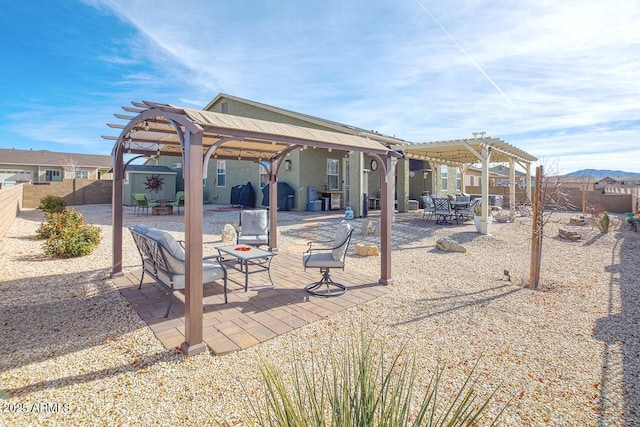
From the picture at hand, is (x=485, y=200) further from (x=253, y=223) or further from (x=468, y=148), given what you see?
(x=253, y=223)

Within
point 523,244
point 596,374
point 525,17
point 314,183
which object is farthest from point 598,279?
point 314,183

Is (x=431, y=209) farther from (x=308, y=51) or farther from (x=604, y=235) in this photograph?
(x=308, y=51)

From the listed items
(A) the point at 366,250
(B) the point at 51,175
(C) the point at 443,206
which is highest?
(B) the point at 51,175

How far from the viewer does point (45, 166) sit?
35156 millimetres

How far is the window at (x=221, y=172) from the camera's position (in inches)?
806

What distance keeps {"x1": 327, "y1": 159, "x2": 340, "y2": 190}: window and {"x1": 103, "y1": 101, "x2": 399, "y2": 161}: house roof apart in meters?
9.63

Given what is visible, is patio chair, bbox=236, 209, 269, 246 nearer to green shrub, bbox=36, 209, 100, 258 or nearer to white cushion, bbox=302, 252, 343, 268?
white cushion, bbox=302, 252, 343, 268

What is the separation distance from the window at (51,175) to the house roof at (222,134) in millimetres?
39754

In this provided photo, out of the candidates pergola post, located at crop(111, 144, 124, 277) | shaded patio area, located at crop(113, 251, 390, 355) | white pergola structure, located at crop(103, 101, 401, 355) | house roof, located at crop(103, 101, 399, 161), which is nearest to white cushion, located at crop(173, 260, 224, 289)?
shaded patio area, located at crop(113, 251, 390, 355)

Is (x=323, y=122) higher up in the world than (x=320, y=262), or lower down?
higher up

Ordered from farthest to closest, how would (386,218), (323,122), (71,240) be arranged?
1. (323,122)
2. (71,240)
3. (386,218)

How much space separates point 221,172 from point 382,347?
2051 centimetres

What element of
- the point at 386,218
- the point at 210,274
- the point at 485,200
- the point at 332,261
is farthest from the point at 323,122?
the point at 210,274

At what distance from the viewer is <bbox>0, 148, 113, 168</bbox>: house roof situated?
33919 millimetres
